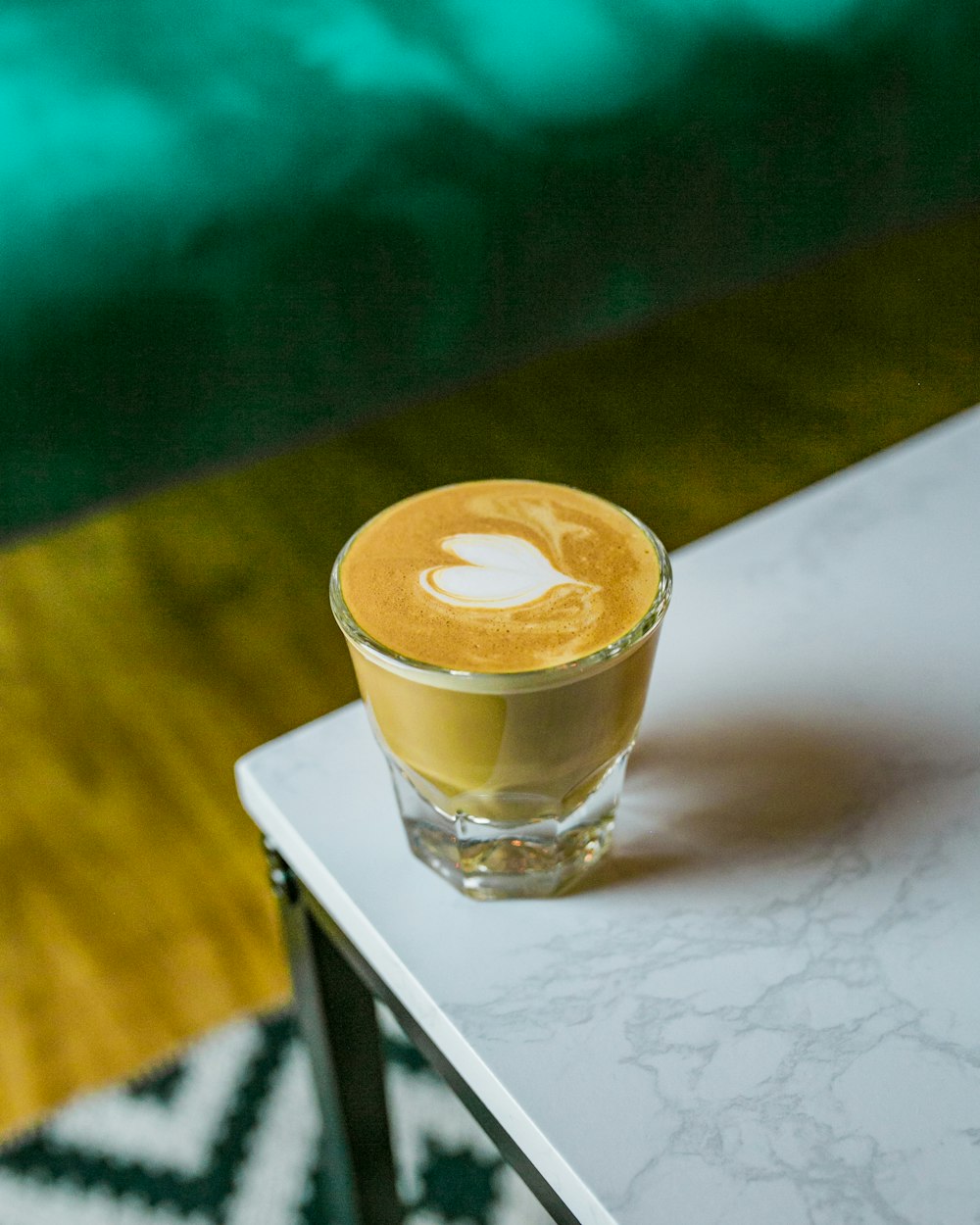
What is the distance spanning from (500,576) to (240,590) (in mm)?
654

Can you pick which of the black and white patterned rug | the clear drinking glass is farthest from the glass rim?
the black and white patterned rug

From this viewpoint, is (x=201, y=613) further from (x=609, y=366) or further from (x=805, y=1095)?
(x=805, y=1095)

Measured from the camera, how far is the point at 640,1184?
0.23 meters

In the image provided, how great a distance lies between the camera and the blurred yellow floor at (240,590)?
63cm

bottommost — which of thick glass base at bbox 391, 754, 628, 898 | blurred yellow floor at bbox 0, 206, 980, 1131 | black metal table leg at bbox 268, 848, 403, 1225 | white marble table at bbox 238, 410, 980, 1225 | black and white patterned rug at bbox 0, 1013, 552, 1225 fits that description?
black and white patterned rug at bbox 0, 1013, 552, 1225

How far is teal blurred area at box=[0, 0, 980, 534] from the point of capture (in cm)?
59

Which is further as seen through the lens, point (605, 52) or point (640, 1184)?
point (605, 52)

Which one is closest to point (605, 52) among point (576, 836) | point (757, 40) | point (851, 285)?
point (757, 40)

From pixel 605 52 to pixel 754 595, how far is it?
44 centimetres

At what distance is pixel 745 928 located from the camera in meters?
0.28

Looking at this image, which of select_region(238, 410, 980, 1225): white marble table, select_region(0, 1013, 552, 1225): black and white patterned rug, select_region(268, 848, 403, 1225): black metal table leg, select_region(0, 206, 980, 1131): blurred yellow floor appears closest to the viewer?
Result: select_region(238, 410, 980, 1225): white marble table

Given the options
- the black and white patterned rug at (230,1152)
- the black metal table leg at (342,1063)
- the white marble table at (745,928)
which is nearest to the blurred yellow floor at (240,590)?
the black and white patterned rug at (230,1152)

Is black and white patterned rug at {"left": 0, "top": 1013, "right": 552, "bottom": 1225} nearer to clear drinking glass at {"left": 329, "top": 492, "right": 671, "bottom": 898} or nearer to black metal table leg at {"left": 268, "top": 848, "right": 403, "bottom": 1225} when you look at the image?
black metal table leg at {"left": 268, "top": 848, "right": 403, "bottom": 1225}

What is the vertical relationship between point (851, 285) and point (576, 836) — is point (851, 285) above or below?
below
